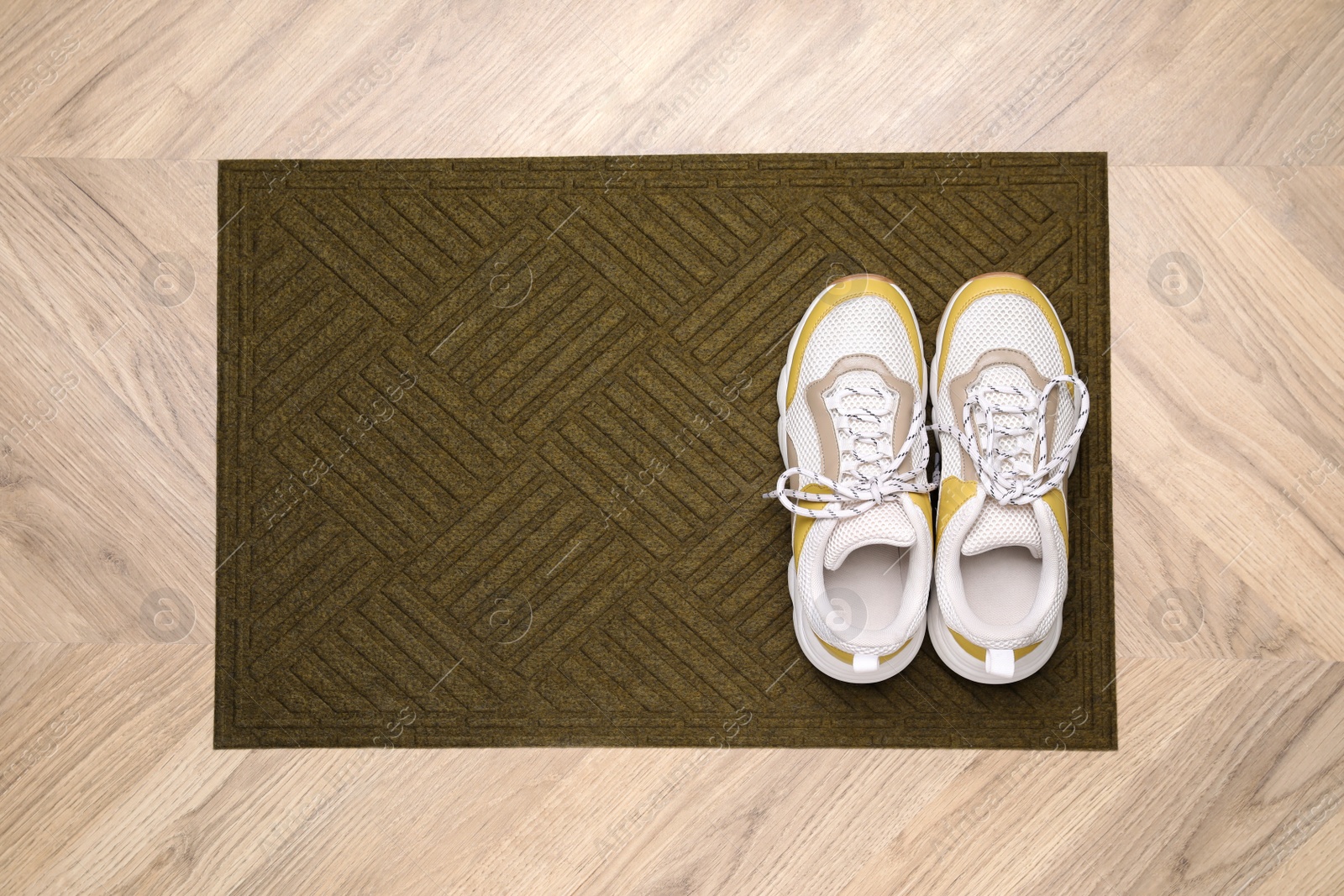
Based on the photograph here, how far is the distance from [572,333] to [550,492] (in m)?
0.18

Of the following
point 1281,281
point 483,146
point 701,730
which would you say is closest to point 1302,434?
point 1281,281

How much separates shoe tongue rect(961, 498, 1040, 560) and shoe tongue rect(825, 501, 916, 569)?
0.20ft

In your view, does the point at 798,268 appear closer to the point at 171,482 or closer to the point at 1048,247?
the point at 1048,247

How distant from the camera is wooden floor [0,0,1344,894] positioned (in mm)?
866

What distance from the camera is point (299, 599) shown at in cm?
89

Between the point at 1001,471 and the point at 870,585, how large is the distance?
0.18m

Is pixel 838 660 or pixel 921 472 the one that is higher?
pixel 921 472

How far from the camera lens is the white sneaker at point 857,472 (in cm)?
82

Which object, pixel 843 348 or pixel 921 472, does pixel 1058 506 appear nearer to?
pixel 921 472

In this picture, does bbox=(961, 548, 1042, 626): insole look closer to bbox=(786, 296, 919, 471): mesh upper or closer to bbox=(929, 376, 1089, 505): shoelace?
bbox=(929, 376, 1089, 505): shoelace

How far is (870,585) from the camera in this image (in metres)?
0.85

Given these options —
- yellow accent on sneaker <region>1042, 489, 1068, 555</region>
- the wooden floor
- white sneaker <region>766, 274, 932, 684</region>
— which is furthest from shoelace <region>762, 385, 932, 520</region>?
the wooden floor

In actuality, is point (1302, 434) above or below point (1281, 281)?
below

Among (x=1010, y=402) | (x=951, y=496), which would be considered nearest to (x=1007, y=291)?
(x=1010, y=402)
